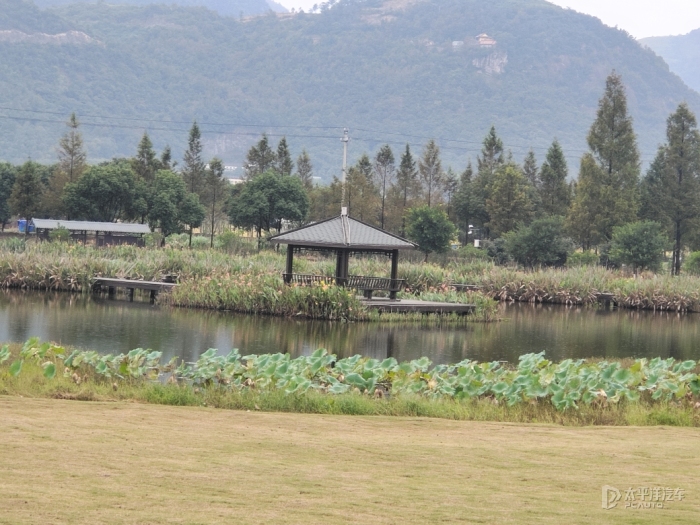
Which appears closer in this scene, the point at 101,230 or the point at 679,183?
the point at 101,230

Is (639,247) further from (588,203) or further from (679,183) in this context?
(679,183)

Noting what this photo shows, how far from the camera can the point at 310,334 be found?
2372 cm

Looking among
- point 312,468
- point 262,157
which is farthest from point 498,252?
point 312,468

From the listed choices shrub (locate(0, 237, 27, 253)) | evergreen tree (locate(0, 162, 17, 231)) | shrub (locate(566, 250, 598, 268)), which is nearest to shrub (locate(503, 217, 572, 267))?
shrub (locate(566, 250, 598, 268))

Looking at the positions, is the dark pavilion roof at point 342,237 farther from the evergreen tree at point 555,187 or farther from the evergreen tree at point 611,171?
the evergreen tree at point 555,187

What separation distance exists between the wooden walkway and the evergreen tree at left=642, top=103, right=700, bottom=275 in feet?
94.0

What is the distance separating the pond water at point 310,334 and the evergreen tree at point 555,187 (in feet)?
94.1

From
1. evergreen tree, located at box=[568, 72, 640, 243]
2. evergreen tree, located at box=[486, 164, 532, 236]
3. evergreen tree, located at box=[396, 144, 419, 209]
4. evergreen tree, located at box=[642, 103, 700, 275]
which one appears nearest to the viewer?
evergreen tree, located at box=[568, 72, 640, 243]

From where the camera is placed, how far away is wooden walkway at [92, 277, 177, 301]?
107 feet

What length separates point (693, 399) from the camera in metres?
12.5

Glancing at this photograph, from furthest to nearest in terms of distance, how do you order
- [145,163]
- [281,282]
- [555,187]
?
[145,163] → [555,187] → [281,282]

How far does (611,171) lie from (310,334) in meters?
32.7

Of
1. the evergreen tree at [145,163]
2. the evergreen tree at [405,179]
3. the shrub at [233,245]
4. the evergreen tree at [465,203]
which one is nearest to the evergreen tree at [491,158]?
the evergreen tree at [465,203]

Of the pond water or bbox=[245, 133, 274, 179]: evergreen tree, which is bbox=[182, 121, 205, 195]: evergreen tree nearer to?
bbox=[245, 133, 274, 179]: evergreen tree
